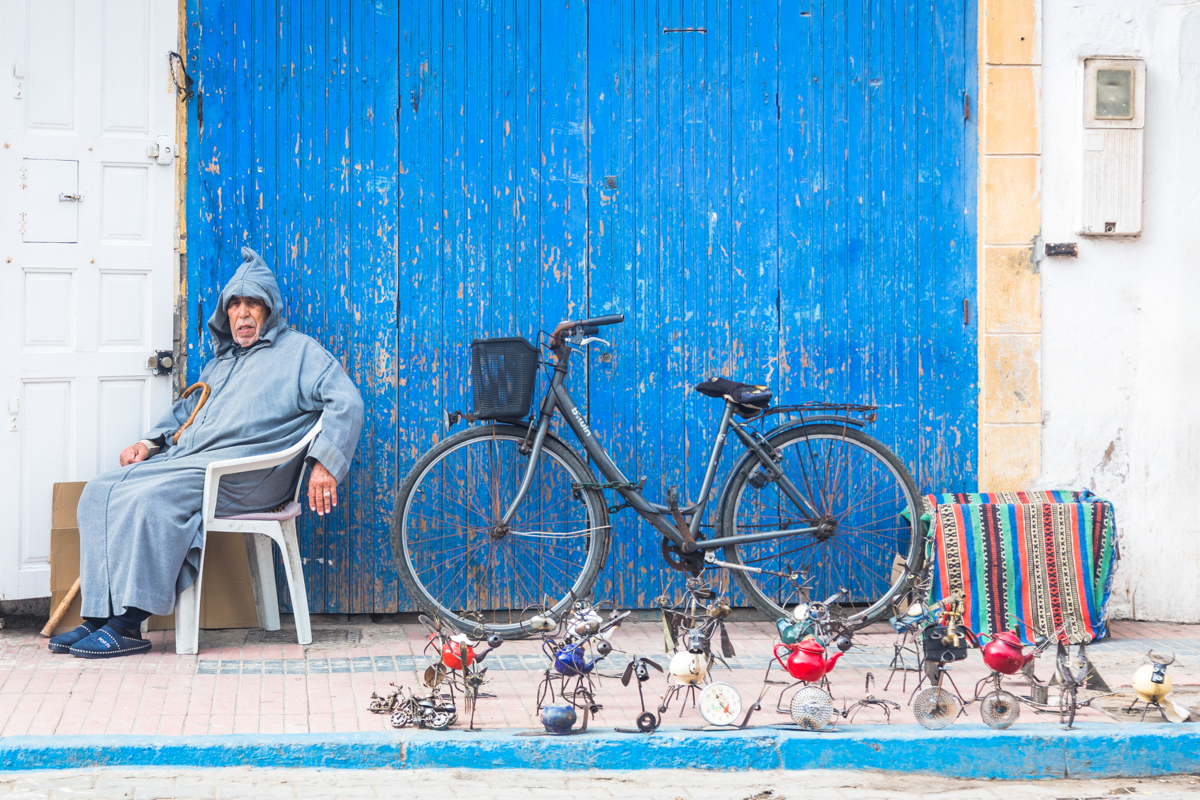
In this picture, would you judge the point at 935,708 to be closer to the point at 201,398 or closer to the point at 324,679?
the point at 324,679

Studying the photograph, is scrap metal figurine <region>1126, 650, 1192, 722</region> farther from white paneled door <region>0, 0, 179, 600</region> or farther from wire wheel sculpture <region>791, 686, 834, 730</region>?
white paneled door <region>0, 0, 179, 600</region>

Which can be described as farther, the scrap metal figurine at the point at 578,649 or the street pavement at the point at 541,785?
the scrap metal figurine at the point at 578,649

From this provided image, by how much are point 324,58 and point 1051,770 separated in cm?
416

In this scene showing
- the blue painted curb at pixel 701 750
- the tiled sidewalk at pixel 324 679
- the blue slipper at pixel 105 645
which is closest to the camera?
the blue painted curb at pixel 701 750

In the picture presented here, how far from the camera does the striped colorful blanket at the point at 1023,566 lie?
15.7 ft

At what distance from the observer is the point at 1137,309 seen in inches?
206

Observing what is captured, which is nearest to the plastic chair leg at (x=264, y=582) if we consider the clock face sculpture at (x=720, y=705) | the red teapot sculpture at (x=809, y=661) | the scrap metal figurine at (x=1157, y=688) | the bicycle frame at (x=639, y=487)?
the bicycle frame at (x=639, y=487)

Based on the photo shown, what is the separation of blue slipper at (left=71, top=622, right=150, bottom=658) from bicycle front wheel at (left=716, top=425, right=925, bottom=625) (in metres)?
2.52

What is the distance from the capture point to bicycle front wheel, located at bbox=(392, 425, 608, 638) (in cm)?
502

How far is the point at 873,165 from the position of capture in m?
5.25

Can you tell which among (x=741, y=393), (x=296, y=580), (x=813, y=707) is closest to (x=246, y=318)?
(x=296, y=580)

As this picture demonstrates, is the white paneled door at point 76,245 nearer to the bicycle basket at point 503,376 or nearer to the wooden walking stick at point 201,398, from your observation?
the wooden walking stick at point 201,398

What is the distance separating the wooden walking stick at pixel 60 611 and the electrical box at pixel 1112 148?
15.8 ft

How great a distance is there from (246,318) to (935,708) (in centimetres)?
319
